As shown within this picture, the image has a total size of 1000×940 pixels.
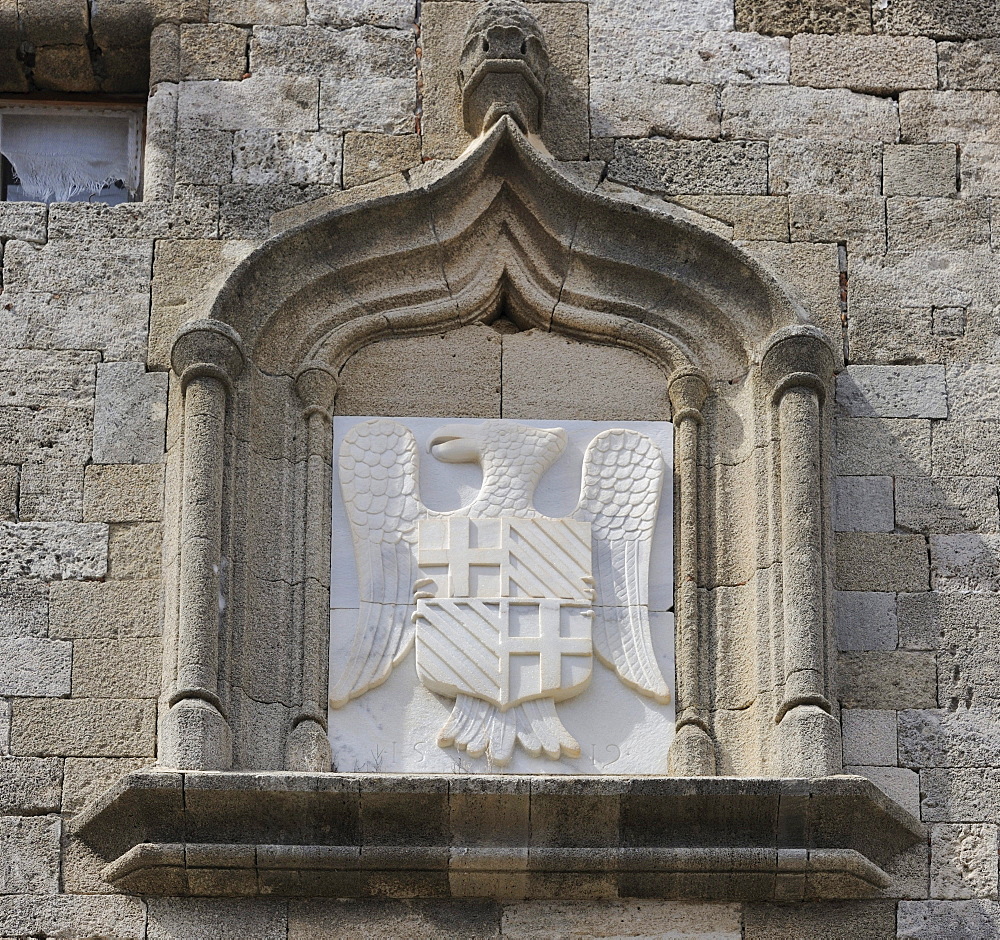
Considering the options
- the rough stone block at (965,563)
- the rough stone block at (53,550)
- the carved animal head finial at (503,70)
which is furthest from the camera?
the carved animal head finial at (503,70)

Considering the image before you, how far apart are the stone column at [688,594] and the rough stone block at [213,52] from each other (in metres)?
2.12

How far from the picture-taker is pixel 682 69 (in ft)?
30.2

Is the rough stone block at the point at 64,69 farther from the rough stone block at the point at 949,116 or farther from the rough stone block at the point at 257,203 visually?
the rough stone block at the point at 949,116

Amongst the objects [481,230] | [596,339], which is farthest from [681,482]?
[481,230]

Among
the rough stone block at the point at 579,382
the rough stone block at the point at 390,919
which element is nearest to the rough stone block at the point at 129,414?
the rough stone block at the point at 579,382

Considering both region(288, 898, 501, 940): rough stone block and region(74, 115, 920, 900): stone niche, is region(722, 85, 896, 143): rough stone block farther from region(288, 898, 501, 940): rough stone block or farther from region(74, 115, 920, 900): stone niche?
region(288, 898, 501, 940): rough stone block

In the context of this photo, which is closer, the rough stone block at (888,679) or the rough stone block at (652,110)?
the rough stone block at (888,679)

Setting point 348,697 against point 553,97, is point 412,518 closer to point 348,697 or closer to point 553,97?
point 348,697

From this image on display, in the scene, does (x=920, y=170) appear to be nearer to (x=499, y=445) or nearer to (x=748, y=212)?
(x=748, y=212)

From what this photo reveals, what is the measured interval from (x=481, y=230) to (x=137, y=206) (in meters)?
1.28

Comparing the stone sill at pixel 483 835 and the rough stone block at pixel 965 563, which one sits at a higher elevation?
the rough stone block at pixel 965 563

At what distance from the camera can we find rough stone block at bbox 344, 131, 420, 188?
8.94 metres

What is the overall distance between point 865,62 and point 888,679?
8.38ft

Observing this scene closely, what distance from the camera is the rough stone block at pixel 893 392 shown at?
853 centimetres
